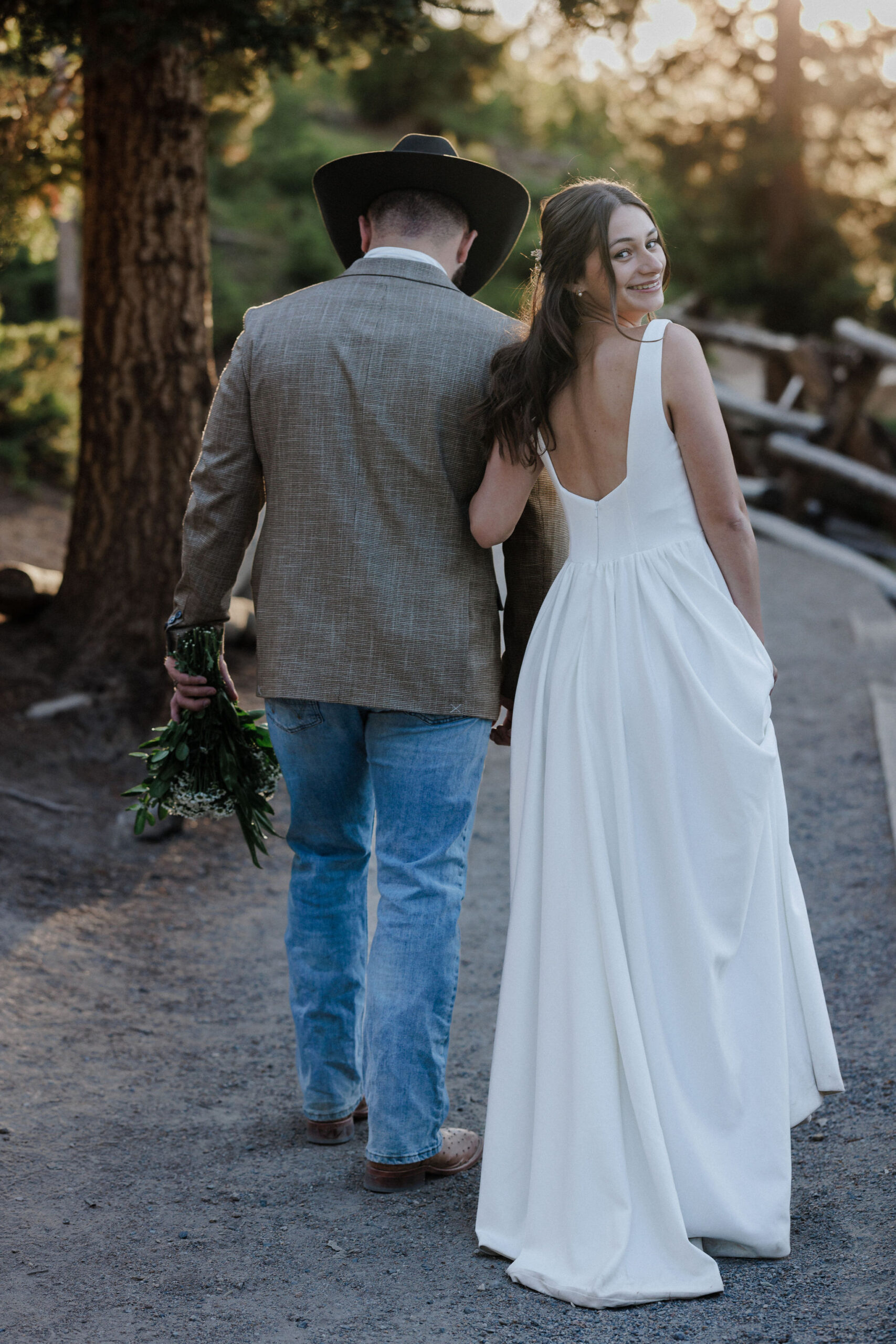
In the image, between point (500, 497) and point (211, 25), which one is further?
point (211, 25)

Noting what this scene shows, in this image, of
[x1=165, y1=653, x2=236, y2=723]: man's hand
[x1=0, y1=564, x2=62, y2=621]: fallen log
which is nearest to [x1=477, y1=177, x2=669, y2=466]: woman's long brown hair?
[x1=165, y1=653, x2=236, y2=723]: man's hand

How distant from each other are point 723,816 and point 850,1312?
92 cm

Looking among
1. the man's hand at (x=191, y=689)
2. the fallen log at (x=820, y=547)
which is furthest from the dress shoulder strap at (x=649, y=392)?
the fallen log at (x=820, y=547)

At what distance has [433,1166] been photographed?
115 inches

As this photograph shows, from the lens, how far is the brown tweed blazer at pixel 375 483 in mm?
2693

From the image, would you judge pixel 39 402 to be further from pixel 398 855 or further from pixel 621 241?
pixel 621 241

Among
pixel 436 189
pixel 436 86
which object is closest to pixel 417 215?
pixel 436 189

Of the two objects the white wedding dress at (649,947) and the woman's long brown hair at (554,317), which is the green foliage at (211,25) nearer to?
the woman's long brown hair at (554,317)

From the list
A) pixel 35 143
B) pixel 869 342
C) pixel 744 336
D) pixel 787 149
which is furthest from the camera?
pixel 744 336

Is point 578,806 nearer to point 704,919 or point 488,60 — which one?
point 704,919

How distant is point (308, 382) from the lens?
107 inches

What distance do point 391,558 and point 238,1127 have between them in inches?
61.2

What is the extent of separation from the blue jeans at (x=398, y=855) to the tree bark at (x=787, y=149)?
12.0 m

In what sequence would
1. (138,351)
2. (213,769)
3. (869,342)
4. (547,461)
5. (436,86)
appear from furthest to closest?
(436,86) < (869,342) < (138,351) < (213,769) < (547,461)
